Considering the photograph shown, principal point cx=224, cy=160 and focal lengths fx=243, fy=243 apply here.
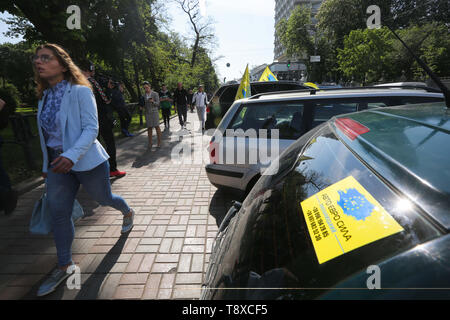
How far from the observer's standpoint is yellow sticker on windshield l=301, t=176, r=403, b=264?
0.63 meters

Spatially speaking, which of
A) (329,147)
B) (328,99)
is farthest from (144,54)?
(329,147)

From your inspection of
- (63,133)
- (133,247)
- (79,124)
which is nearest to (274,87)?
(133,247)

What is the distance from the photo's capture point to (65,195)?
208 centimetres

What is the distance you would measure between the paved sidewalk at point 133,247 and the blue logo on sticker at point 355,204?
1779 millimetres

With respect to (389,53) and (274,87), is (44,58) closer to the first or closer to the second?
(274,87)

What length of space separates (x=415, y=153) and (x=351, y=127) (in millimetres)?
520

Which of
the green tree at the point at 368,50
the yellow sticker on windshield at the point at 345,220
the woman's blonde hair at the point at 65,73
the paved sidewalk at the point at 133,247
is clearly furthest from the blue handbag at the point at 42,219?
the green tree at the point at 368,50

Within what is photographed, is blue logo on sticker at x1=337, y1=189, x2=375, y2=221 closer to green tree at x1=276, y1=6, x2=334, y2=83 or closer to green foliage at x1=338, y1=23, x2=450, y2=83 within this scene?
green foliage at x1=338, y1=23, x2=450, y2=83

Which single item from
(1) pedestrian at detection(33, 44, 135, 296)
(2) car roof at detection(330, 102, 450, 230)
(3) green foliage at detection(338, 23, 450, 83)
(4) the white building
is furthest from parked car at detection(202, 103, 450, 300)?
(4) the white building

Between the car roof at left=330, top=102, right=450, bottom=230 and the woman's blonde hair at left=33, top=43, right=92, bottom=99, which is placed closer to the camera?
the car roof at left=330, top=102, right=450, bottom=230

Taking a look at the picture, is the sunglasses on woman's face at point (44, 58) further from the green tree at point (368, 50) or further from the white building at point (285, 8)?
the white building at point (285, 8)

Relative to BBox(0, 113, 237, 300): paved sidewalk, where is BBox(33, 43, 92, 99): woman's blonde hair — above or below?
above

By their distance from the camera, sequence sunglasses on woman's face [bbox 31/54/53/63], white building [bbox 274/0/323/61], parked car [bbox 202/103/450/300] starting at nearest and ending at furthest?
parked car [bbox 202/103/450/300] < sunglasses on woman's face [bbox 31/54/53/63] < white building [bbox 274/0/323/61]
